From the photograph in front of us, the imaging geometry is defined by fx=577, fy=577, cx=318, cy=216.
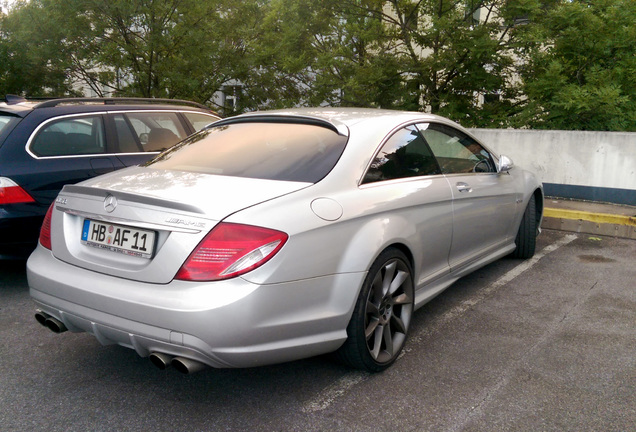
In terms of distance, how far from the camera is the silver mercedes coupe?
257 cm

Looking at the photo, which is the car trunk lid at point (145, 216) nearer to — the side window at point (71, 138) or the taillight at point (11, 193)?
the taillight at point (11, 193)

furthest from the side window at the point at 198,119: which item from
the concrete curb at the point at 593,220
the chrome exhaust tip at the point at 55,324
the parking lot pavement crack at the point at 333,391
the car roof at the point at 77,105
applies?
the concrete curb at the point at 593,220

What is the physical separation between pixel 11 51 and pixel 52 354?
13.3m

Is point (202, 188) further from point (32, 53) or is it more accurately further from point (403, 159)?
point (32, 53)

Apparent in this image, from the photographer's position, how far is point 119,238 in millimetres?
2805

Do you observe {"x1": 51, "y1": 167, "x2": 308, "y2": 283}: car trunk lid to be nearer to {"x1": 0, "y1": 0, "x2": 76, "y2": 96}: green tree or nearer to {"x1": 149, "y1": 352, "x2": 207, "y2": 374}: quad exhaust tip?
{"x1": 149, "y1": 352, "x2": 207, "y2": 374}: quad exhaust tip

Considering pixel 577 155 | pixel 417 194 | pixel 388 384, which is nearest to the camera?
pixel 388 384

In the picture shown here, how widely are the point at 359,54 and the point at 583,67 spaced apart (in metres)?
4.56

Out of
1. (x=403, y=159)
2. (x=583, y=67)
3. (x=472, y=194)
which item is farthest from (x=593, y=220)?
(x=403, y=159)

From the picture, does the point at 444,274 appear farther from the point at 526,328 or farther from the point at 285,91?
the point at 285,91

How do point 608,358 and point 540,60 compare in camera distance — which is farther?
point 540,60

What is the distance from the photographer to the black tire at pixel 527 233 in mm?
5652

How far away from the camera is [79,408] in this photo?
2.86 metres

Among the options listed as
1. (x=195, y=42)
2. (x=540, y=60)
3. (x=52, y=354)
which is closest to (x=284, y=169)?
(x=52, y=354)
